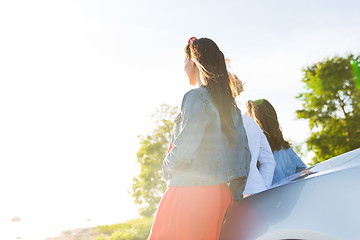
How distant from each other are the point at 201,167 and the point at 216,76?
0.60 meters

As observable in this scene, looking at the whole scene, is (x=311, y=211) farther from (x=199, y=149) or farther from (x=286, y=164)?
(x=286, y=164)

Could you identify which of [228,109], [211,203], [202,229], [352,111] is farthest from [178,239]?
[352,111]

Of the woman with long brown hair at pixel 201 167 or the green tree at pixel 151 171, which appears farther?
the green tree at pixel 151 171

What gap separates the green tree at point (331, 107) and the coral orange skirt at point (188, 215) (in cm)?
2092

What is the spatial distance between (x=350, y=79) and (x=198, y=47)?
24.0m

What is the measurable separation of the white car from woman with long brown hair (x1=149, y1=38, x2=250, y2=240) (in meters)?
0.23

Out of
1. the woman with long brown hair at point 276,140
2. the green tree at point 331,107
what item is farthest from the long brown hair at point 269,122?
the green tree at point 331,107

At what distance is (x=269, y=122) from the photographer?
355 centimetres

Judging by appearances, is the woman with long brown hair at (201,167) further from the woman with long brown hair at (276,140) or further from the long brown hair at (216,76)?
the woman with long brown hair at (276,140)

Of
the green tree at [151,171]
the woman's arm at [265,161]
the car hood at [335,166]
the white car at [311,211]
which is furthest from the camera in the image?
the green tree at [151,171]

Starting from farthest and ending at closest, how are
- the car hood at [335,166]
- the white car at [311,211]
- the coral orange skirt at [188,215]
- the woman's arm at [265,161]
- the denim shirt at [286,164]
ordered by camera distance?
the denim shirt at [286,164]
the woman's arm at [265,161]
the coral orange skirt at [188,215]
the car hood at [335,166]
the white car at [311,211]

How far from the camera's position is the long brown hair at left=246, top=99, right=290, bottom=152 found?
139 inches

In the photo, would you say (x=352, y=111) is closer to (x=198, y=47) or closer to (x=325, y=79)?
(x=325, y=79)

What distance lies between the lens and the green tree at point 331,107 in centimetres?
2123
